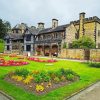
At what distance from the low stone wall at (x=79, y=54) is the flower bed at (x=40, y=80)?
24.3 m

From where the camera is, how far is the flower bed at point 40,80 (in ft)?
38.7

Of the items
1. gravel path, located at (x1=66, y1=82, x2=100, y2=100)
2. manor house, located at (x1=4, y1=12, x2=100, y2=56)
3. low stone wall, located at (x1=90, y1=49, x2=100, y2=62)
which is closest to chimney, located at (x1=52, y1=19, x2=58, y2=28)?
manor house, located at (x1=4, y1=12, x2=100, y2=56)

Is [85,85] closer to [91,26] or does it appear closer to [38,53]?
[91,26]

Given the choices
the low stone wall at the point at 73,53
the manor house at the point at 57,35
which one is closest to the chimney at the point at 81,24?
the manor house at the point at 57,35

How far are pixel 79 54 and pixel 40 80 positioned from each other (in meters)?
30.6

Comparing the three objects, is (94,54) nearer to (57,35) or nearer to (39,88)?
(57,35)

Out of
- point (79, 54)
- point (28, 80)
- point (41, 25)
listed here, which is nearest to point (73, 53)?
point (79, 54)

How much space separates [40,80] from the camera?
42.0 ft

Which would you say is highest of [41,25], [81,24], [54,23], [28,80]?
[41,25]

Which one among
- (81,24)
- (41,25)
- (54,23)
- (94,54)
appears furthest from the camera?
(41,25)

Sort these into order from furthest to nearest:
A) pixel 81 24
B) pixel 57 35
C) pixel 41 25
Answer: pixel 41 25
pixel 81 24
pixel 57 35

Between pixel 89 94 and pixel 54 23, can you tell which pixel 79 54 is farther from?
pixel 89 94

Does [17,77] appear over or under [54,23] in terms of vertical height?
under

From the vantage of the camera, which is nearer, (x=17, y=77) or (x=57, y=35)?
(x=17, y=77)
